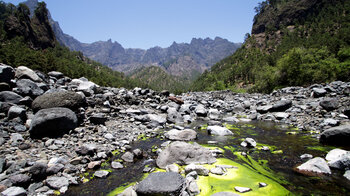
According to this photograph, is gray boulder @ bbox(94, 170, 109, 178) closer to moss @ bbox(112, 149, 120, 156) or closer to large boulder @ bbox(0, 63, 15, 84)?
moss @ bbox(112, 149, 120, 156)

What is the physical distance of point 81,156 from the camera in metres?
6.82

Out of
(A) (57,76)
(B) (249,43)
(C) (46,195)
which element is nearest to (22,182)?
(C) (46,195)

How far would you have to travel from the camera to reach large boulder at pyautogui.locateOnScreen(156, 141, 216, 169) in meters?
6.45

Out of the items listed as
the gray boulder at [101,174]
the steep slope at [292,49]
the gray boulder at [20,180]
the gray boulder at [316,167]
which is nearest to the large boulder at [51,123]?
the gray boulder at [20,180]

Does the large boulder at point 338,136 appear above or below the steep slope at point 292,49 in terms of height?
below

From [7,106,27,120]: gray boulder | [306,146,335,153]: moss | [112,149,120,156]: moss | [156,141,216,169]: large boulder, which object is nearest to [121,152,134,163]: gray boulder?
[112,149,120,156]: moss

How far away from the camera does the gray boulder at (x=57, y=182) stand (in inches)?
198

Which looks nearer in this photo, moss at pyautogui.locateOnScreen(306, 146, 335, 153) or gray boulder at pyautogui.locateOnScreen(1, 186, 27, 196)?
gray boulder at pyautogui.locateOnScreen(1, 186, 27, 196)

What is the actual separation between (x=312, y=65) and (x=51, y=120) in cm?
4424

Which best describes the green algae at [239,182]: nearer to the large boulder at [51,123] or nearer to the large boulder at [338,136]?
the large boulder at [338,136]

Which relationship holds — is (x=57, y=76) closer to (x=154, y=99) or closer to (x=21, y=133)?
(x=154, y=99)

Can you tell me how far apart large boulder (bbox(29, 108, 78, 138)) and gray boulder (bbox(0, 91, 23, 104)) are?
3.06 m

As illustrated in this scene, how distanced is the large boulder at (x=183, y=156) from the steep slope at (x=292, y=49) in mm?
36811

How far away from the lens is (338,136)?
7.88 metres
